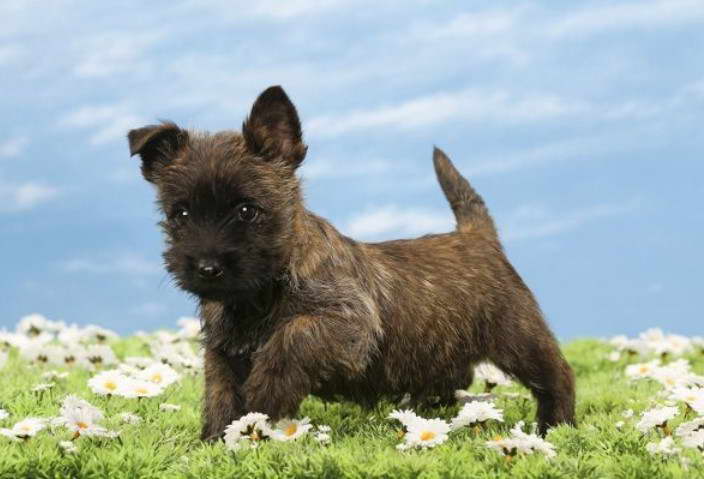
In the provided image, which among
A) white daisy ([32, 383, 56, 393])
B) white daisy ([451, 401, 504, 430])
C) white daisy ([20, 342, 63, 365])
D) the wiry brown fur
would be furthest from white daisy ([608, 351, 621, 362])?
white daisy ([32, 383, 56, 393])

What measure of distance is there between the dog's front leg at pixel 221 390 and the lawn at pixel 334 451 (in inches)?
6.6

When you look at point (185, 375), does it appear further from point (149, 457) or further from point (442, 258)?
point (149, 457)

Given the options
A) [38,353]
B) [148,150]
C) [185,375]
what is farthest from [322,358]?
[38,353]

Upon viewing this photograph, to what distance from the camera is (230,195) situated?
586cm

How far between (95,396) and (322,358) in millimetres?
2865

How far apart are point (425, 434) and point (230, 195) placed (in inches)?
69.2

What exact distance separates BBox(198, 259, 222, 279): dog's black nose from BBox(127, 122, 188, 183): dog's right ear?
0.88 metres

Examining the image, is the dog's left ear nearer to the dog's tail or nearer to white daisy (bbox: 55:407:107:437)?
white daisy (bbox: 55:407:107:437)

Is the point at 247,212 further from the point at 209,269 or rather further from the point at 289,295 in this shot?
the point at 289,295

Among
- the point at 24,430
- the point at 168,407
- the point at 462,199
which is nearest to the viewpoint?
the point at 24,430

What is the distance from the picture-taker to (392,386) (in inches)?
271

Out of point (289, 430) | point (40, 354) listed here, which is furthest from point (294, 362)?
point (40, 354)

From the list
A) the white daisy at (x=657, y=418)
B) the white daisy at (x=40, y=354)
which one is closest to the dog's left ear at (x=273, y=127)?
the white daisy at (x=657, y=418)

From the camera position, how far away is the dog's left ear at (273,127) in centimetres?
618
